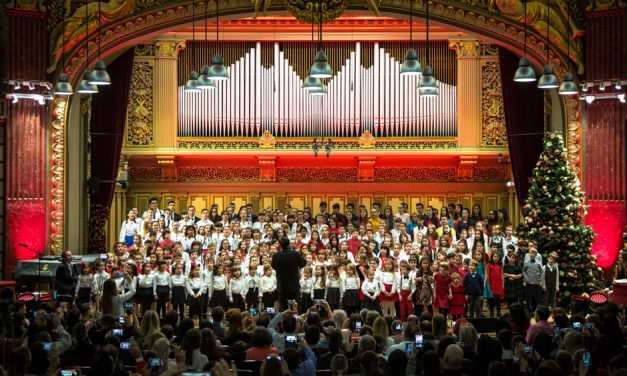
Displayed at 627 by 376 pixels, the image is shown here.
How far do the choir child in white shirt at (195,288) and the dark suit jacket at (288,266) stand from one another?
257 cm

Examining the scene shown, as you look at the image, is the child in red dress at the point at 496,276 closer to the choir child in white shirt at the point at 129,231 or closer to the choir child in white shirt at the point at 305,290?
the choir child in white shirt at the point at 305,290

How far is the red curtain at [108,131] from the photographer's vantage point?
74.0 feet

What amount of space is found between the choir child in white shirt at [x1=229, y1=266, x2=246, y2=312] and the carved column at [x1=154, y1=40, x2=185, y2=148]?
622 centimetres

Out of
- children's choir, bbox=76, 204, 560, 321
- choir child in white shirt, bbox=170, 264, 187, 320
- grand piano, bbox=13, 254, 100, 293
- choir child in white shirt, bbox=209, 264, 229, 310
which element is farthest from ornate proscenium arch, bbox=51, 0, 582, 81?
choir child in white shirt, bbox=209, 264, 229, 310

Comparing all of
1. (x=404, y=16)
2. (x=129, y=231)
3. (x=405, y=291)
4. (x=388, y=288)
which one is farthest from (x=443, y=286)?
(x=129, y=231)

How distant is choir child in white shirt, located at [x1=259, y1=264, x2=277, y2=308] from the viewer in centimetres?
1862

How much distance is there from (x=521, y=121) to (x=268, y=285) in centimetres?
725

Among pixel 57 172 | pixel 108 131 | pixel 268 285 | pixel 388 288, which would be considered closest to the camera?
pixel 388 288

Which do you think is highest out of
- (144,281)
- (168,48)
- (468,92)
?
(168,48)

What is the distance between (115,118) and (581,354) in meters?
14.7

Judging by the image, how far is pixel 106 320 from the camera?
12.5m

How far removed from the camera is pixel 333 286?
736 inches

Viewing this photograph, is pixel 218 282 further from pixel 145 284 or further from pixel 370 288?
pixel 370 288

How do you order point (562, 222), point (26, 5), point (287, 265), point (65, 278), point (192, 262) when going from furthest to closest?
point (562, 222)
point (26, 5)
point (192, 262)
point (65, 278)
point (287, 265)
